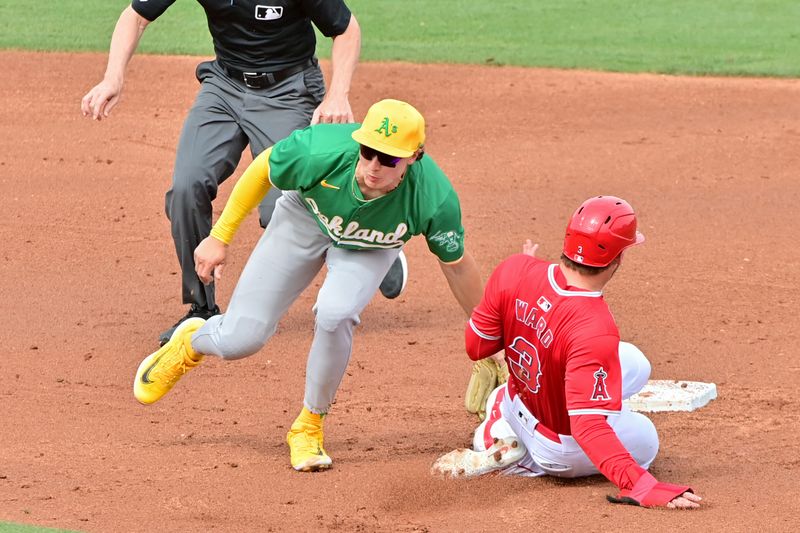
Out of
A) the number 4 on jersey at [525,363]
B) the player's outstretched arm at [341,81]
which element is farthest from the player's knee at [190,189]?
the number 4 on jersey at [525,363]

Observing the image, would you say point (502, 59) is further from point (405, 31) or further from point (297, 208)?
point (297, 208)

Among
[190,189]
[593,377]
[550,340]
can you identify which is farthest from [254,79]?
[593,377]

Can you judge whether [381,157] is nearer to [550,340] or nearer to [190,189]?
[550,340]

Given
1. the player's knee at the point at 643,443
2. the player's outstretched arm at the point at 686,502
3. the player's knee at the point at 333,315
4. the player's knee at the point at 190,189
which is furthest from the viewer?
the player's knee at the point at 190,189

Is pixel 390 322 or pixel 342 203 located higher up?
pixel 342 203

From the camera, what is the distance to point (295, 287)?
5449mm

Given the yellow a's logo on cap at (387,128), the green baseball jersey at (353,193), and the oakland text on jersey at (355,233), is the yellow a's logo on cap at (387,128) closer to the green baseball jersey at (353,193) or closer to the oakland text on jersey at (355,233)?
the green baseball jersey at (353,193)

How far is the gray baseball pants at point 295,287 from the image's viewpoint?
5.28m

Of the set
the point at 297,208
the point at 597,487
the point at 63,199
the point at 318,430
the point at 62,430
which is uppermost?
the point at 297,208

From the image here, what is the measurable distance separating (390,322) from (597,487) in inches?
105

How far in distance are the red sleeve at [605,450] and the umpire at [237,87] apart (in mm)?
2606

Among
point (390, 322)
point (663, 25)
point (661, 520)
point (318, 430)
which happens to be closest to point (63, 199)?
point (390, 322)

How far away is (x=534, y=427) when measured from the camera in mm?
5078

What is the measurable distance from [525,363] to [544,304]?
0.94 feet
